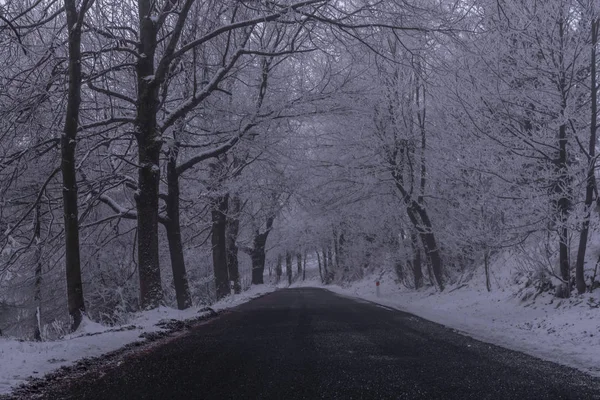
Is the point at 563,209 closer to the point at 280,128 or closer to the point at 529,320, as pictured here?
the point at 529,320

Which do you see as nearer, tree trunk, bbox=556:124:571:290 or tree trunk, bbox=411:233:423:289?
tree trunk, bbox=556:124:571:290

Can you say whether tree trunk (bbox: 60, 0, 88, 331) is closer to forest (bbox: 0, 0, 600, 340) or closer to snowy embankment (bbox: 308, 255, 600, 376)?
forest (bbox: 0, 0, 600, 340)

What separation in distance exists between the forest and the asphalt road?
4728 millimetres

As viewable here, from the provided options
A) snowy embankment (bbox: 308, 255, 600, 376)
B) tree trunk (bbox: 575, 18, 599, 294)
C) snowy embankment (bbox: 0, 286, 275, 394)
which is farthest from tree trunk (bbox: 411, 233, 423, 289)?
snowy embankment (bbox: 0, 286, 275, 394)

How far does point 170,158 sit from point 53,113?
144 inches

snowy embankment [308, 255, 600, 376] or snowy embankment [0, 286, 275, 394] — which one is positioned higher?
snowy embankment [0, 286, 275, 394]

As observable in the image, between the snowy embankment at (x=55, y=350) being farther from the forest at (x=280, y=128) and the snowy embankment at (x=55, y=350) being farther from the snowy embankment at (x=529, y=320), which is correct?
the snowy embankment at (x=529, y=320)

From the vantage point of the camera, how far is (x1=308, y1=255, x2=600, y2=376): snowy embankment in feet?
22.9

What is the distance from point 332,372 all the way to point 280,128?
13.3 m

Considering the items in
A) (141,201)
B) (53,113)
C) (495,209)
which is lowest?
(495,209)

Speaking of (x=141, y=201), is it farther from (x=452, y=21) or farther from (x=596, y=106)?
(x=596, y=106)

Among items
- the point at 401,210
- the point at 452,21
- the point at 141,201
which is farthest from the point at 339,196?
the point at 452,21

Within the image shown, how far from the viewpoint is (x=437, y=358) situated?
5969mm

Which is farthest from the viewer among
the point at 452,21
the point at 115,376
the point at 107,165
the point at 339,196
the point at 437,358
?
the point at 339,196
